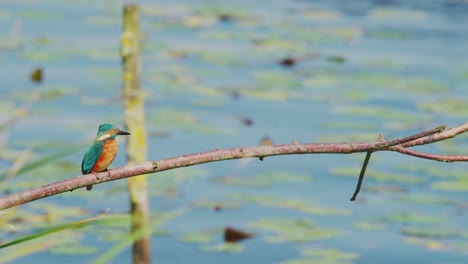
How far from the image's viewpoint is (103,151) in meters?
1.54

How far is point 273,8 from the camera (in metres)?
12.9

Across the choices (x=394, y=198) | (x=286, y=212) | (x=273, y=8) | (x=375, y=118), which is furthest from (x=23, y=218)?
(x=273, y=8)

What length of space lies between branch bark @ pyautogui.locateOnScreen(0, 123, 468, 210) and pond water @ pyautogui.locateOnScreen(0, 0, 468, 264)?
1.58 feet

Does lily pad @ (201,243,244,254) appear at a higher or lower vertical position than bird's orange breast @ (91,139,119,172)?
higher

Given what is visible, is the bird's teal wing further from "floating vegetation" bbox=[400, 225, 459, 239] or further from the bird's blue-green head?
"floating vegetation" bbox=[400, 225, 459, 239]

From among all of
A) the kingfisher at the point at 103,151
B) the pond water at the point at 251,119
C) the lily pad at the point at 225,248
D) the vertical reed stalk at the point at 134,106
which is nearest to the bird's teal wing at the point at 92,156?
the kingfisher at the point at 103,151

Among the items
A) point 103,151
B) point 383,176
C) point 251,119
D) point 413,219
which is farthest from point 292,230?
point 103,151

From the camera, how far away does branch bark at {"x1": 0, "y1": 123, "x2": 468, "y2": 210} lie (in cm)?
141

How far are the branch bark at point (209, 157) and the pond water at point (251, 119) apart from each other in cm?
48

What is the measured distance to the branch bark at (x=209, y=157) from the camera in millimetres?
1407

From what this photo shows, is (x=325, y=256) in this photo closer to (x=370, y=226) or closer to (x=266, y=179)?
(x=370, y=226)

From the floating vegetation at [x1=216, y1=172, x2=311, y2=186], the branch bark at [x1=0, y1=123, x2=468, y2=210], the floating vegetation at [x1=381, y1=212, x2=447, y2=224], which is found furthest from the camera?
the floating vegetation at [x1=216, y1=172, x2=311, y2=186]

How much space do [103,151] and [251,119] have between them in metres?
5.64

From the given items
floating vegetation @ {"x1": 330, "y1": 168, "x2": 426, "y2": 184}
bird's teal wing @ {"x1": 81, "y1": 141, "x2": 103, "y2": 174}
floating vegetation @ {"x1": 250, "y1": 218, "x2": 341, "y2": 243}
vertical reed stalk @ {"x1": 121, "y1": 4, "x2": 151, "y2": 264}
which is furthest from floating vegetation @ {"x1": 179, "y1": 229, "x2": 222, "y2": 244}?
bird's teal wing @ {"x1": 81, "y1": 141, "x2": 103, "y2": 174}
